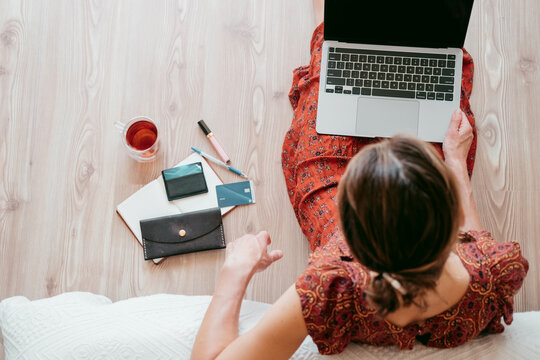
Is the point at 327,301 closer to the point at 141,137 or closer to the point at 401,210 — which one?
the point at 401,210

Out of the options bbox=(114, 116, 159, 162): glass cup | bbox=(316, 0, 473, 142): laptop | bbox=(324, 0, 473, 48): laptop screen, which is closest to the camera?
bbox=(324, 0, 473, 48): laptop screen

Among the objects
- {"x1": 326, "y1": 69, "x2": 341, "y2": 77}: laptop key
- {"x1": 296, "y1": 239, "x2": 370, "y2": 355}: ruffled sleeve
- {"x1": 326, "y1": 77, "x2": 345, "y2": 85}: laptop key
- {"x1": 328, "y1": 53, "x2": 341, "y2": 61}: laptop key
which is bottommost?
{"x1": 296, "y1": 239, "x2": 370, "y2": 355}: ruffled sleeve

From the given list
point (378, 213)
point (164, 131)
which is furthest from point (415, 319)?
point (164, 131)

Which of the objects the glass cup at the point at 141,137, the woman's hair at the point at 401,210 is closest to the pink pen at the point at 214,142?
the glass cup at the point at 141,137

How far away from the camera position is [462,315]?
80cm

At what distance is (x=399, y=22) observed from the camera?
1021 millimetres

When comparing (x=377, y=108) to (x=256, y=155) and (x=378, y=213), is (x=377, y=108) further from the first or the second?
(x=378, y=213)

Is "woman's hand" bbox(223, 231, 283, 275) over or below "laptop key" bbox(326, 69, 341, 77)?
below

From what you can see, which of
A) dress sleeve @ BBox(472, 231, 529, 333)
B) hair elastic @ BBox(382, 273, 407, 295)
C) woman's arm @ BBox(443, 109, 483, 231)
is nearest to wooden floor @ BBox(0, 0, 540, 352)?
woman's arm @ BBox(443, 109, 483, 231)

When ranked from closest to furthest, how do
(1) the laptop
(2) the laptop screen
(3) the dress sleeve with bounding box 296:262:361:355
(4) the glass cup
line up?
(3) the dress sleeve with bounding box 296:262:361:355, (2) the laptop screen, (1) the laptop, (4) the glass cup

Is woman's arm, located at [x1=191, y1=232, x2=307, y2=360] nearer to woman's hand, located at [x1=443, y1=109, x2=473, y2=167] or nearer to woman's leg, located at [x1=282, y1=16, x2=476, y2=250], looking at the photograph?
woman's leg, located at [x1=282, y1=16, x2=476, y2=250]

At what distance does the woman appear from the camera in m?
0.60

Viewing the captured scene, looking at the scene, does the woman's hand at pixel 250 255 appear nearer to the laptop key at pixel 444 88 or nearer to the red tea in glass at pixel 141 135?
the red tea in glass at pixel 141 135

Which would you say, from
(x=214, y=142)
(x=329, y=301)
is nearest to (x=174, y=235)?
(x=214, y=142)
